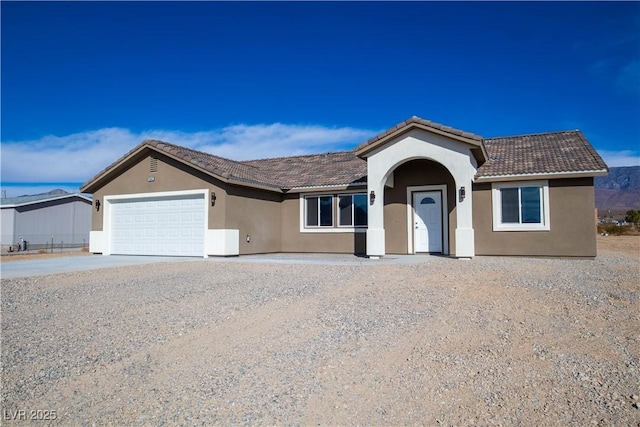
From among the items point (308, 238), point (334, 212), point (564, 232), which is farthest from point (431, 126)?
point (308, 238)

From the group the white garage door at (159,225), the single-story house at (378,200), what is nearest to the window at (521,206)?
the single-story house at (378,200)

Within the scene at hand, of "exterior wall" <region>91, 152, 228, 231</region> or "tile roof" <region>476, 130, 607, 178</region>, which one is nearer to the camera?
"tile roof" <region>476, 130, 607, 178</region>

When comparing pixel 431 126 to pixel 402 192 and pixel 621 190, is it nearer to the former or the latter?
pixel 402 192

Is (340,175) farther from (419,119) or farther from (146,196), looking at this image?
(146,196)

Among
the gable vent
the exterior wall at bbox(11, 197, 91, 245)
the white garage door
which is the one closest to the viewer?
the white garage door

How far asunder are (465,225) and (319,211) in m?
6.38

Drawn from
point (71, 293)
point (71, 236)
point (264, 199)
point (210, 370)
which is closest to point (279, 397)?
point (210, 370)

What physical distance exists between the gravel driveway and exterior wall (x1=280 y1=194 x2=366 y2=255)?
7871 mm

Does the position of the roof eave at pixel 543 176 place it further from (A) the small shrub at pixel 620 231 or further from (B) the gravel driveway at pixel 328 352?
(A) the small shrub at pixel 620 231

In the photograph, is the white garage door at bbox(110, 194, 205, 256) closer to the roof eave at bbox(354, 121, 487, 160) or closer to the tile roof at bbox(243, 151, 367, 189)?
the tile roof at bbox(243, 151, 367, 189)

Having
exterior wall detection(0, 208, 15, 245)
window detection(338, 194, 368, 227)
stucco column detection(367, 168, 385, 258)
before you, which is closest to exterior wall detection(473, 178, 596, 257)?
stucco column detection(367, 168, 385, 258)

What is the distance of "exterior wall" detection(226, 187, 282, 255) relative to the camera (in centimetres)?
1658

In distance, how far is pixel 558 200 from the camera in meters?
14.4

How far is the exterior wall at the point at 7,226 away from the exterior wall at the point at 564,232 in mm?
30909
